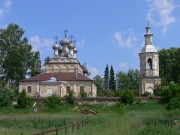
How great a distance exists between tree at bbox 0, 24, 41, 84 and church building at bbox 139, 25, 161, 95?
56.0 ft

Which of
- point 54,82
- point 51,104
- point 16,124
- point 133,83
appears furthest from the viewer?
point 133,83

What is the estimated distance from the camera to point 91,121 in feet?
79.1

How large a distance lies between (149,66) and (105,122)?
36.9 meters

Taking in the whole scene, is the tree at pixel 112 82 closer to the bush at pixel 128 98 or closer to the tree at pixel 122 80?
the tree at pixel 122 80

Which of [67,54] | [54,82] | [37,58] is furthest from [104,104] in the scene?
[67,54]

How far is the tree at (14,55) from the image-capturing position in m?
57.9

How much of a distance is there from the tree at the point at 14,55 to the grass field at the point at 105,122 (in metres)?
15.6

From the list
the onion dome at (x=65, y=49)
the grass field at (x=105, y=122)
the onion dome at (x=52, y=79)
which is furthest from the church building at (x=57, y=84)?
the onion dome at (x=65, y=49)

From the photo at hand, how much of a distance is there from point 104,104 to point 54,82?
10.6 meters

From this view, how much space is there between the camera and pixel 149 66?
5812 centimetres

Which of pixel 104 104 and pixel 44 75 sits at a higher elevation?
pixel 44 75

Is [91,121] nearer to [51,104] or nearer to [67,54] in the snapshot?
[51,104]

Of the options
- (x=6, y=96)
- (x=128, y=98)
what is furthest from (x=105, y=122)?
(x=6, y=96)

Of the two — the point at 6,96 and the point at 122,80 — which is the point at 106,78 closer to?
the point at 122,80
